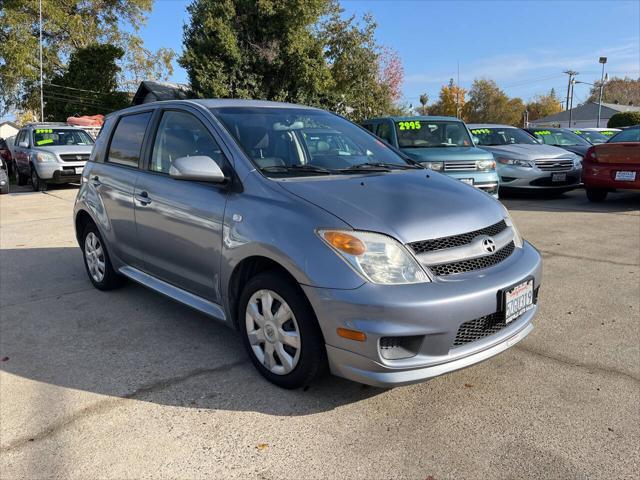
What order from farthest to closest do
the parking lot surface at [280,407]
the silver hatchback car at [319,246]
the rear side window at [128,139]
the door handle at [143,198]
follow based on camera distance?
1. the rear side window at [128,139]
2. the door handle at [143,198]
3. the silver hatchback car at [319,246]
4. the parking lot surface at [280,407]

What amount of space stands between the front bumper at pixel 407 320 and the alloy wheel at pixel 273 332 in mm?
265

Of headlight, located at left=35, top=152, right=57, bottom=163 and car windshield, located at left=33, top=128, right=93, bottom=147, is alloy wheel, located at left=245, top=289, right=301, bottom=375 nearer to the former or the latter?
headlight, located at left=35, top=152, right=57, bottom=163

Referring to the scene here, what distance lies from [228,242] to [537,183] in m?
9.05

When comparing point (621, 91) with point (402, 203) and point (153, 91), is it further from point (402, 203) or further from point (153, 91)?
point (402, 203)

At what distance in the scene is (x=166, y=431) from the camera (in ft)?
8.93

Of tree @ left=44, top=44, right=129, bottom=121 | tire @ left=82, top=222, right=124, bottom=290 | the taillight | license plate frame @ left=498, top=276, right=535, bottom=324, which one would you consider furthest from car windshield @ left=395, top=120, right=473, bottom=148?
tree @ left=44, top=44, right=129, bottom=121

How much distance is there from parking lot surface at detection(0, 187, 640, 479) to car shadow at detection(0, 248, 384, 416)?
0.01 meters

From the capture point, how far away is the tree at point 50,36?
1248 inches

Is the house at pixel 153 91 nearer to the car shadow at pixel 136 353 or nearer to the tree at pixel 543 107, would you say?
the car shadow at pixel 136 353

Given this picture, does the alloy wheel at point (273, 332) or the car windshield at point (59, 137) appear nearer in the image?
the alloy wheel at point (273, 332)

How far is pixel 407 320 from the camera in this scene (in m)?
2.51

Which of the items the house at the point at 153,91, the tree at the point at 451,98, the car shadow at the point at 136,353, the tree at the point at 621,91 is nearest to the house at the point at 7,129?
the house at the point at 153,91

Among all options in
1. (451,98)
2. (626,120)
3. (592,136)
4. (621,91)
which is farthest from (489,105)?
(592,136)

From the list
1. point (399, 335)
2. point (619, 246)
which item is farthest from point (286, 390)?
point (619, 246)
